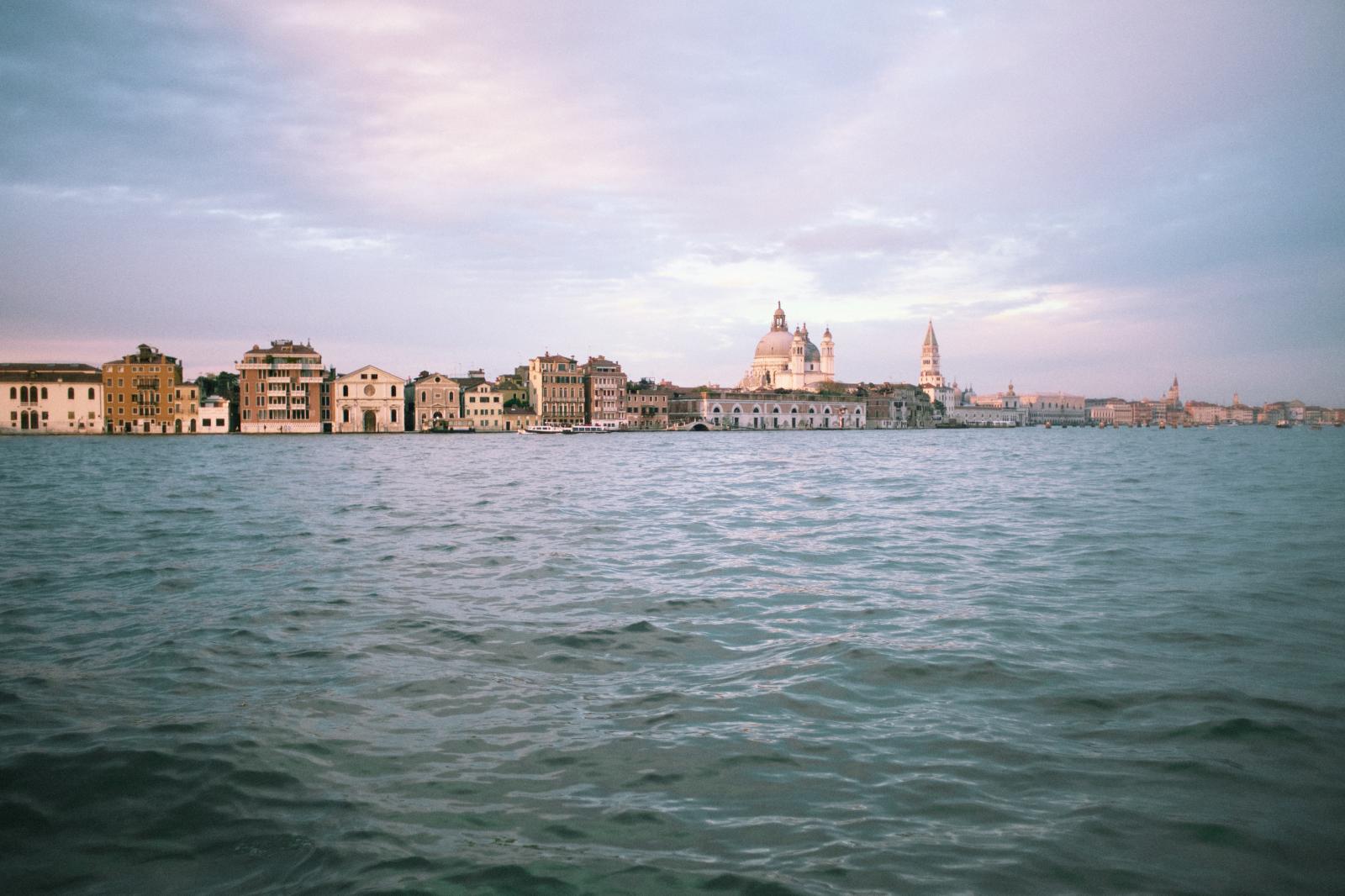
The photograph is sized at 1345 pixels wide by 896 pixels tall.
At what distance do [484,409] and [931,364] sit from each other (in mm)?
105357

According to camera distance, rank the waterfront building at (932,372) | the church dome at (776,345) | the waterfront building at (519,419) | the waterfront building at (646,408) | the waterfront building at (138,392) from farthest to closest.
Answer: the waterfront building at (932,372)
the church dome at (776,345)
the waterfront building at (646,408)
the waterfront building at (519,419)
the waterfront building at (138,392)

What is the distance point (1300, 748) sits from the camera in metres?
4.12

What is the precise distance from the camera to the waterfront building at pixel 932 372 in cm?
16025

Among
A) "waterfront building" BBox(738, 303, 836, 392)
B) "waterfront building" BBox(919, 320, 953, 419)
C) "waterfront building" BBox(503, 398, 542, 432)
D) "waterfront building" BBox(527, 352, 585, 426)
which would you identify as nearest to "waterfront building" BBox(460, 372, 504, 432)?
"waterfront building" BBox(503, 398, 542, 432)

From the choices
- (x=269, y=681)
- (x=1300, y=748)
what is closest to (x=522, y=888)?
(x=269, y=681)

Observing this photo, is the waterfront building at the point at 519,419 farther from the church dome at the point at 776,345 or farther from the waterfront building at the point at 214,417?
the church dome at the point at 776,345

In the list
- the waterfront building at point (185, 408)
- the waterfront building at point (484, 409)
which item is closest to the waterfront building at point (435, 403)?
the waterfront building at point (484, 409)

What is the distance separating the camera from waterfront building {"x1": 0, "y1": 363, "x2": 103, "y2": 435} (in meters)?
69.9

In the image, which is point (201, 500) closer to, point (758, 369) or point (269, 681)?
point (269, 681)

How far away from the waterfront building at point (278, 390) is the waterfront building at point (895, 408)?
82427mm

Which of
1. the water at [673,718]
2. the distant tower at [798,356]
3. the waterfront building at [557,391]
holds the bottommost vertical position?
the water at [673,718]

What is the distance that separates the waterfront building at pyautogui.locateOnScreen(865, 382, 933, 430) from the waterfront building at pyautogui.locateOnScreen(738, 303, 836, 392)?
325 inches

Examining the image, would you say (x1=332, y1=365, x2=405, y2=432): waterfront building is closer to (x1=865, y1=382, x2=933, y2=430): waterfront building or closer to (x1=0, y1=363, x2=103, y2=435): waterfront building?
(x1=0, y1=363, x2=103, y2=435): waterfront building

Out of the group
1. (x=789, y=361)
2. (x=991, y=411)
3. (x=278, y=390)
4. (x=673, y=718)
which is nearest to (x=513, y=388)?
(x=278, y=390)
